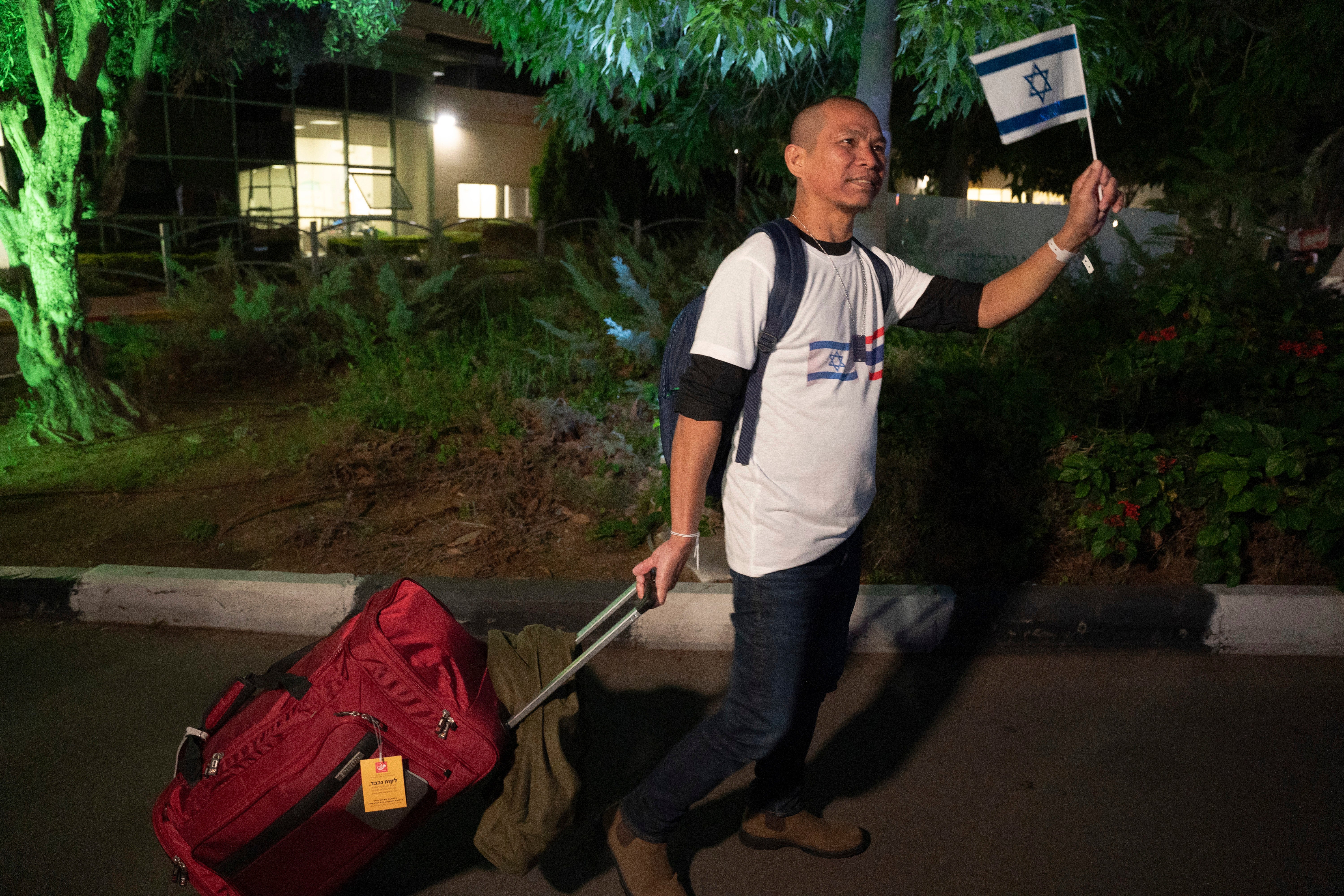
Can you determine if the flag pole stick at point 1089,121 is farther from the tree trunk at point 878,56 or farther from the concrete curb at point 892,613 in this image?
the tree trunk at point 878,56

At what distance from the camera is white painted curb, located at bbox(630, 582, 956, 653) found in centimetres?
425

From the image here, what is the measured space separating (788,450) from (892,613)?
205 centimetres

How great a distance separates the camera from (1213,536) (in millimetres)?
4469

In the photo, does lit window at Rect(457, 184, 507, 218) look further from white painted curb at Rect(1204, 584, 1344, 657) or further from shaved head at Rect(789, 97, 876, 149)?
shaved head at Rect(789, 97, 876, 149)

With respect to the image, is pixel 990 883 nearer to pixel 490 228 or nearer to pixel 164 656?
pixel 164 656

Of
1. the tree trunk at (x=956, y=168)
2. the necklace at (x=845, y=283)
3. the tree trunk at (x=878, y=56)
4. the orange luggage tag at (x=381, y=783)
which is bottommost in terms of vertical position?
the orange luggage tag at (x=381, y=783)

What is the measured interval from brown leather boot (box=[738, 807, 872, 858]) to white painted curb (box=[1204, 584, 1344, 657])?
2.24 m

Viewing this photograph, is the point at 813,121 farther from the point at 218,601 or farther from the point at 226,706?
the point at 218,601

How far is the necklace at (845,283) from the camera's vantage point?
251 cm

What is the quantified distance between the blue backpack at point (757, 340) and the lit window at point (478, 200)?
A: 91.9 feet

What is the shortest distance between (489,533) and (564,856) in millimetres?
2317

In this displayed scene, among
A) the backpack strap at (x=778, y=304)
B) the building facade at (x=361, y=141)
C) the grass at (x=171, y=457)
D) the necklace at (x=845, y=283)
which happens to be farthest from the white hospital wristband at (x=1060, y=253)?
the building facade at (x=361, y=141)

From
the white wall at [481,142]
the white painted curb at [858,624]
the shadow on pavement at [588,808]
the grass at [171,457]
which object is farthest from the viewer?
the white wall at [481,142]

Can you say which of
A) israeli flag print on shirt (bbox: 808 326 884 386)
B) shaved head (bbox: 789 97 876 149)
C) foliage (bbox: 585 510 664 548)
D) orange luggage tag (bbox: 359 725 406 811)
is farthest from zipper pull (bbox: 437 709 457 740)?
foliage (bbox: 585 510 664 548)
